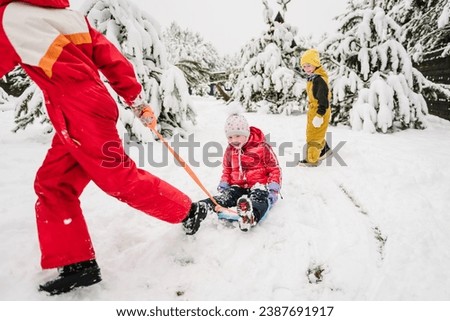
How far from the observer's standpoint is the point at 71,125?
1688 millimetres

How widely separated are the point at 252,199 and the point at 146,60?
429 cm

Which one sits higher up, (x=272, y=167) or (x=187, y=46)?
(x=187, y=46)

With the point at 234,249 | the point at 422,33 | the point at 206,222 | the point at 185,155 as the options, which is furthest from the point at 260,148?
the point at 422,33

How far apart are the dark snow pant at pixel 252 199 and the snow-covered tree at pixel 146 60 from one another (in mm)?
2698

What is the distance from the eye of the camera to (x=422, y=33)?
328 inches

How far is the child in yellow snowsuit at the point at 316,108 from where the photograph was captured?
4301 mm

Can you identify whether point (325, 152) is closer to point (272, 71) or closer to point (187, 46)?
point (272, 71)

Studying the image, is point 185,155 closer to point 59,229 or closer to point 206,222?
point 206,222

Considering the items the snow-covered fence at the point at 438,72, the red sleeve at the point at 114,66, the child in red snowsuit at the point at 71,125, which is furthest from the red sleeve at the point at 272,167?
the snow-covered fence at the point at 438,72

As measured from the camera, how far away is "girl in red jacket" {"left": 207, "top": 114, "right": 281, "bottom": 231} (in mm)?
2953

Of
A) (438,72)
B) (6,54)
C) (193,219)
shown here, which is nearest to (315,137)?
(193,219)

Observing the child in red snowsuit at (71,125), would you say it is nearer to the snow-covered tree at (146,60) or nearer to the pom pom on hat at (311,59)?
the pom pom on hat at (311,59)

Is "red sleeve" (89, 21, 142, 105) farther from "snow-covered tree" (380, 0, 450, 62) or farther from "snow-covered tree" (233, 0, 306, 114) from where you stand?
"snow-covered tree" (380, 0, 450, 62)

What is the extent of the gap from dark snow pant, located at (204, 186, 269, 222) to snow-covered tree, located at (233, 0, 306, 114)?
6.77 meters
